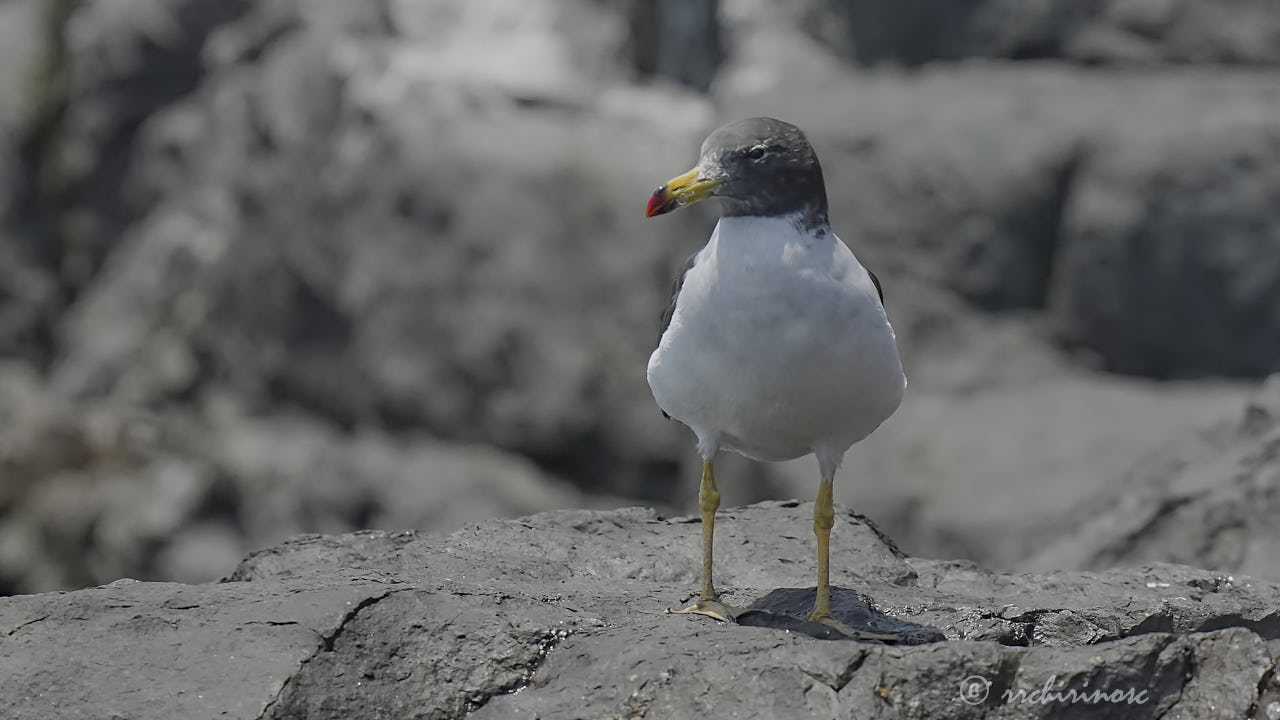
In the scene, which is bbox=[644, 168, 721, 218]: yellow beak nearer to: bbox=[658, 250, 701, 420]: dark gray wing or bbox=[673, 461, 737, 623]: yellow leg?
bbox=[658, 250, 701, 420]: dark gray wing

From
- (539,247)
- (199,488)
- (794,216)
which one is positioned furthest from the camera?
(199,488)

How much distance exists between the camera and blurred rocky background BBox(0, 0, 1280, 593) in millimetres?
12570

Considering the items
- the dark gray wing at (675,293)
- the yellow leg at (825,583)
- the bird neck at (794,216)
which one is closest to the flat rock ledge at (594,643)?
the yellow leg at (825,583)

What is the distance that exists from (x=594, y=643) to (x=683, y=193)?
1523mm

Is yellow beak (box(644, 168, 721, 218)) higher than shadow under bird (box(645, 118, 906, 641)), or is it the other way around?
yellow beak (box(644, 168, 721, 218))

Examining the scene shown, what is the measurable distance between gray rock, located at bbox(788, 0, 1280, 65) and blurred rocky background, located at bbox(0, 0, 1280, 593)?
3 centimetres

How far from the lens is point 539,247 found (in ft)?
45.7

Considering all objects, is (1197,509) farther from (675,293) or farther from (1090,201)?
(1090,201)

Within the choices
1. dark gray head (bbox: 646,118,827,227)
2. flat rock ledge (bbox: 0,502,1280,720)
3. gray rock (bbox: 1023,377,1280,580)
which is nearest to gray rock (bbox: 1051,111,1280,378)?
gray rock (bbox: 1023,377,1280,580)

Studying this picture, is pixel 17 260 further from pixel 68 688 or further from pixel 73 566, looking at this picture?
pixel 68 688

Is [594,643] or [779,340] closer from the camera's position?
[594,643]

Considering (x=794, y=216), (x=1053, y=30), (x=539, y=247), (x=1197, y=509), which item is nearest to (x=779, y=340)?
(x=794, y=216)

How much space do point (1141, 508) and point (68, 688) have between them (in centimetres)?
564

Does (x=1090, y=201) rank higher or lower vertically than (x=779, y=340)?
lower
